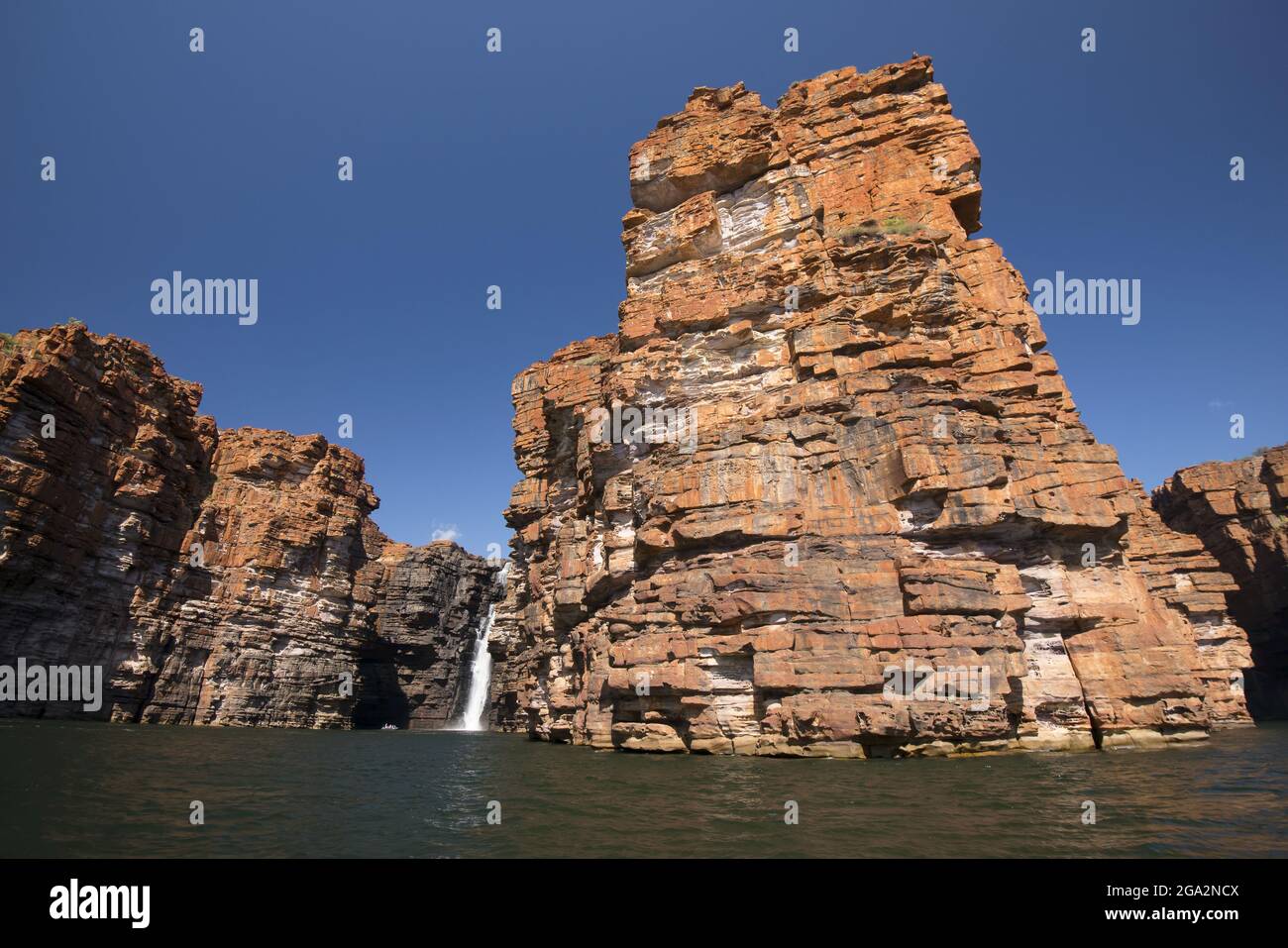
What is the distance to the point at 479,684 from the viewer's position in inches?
3388

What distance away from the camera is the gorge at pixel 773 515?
25266mm

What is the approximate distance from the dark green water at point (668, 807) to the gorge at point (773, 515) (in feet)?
11.5

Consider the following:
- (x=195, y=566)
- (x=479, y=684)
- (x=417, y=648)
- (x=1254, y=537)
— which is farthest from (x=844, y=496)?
(x=479, y=684)

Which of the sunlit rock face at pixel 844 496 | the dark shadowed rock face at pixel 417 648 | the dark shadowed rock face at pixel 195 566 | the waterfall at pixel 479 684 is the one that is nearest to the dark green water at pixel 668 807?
the sunlit rock face at pixel 844 496

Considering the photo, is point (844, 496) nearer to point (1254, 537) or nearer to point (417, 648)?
point (1254, 537)

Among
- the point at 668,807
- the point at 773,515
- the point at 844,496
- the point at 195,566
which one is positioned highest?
the point at 844,496

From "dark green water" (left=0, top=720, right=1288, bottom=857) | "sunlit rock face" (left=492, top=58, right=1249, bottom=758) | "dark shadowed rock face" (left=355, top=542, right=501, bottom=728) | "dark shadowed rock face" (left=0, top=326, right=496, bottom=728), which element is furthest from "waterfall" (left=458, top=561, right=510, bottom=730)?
"dark green water" (left=0, top=720, right=1288, bottom=857)

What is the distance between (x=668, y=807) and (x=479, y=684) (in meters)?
78.0

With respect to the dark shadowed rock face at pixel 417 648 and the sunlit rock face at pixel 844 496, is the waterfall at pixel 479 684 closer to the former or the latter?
the dark shadowed rock face at pixel 417 648

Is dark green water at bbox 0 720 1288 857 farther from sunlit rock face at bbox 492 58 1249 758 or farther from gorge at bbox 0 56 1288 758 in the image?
gorge at bbox 0 56 1288 758

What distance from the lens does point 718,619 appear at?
88.3 ft
